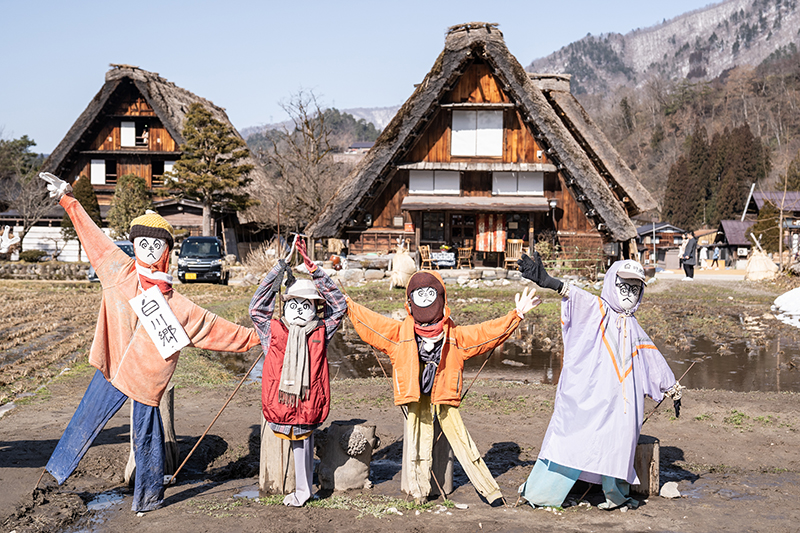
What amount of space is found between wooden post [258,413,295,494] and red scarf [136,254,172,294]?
126 cm

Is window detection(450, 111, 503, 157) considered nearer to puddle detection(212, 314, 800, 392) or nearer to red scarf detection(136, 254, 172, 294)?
puddle detection(212, 314, 800, 392)

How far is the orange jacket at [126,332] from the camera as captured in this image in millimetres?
5043

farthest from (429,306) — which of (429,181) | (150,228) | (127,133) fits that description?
(127,133)

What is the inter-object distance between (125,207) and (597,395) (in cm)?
2709

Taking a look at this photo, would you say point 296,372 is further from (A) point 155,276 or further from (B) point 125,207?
(B) point 125,207

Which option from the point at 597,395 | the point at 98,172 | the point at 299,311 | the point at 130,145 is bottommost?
the point at 597,395

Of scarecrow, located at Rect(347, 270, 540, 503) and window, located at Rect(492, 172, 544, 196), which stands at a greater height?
window, located at Rect(492, 172, 544, 196)

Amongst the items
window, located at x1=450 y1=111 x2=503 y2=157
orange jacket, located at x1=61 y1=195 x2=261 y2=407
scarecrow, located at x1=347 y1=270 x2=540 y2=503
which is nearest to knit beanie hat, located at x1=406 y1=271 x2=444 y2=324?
scarecrow, located at x1=347 y1=270 x2=540 y2=503

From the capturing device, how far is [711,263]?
42.4m

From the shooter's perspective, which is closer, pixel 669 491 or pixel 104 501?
pixel 104 501

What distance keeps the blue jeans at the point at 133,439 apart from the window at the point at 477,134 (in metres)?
18.5

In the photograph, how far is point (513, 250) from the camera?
22688mm

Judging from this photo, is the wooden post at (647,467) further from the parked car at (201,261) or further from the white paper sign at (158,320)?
the parked car at (201,261)

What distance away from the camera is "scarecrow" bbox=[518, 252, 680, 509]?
4855 mm
